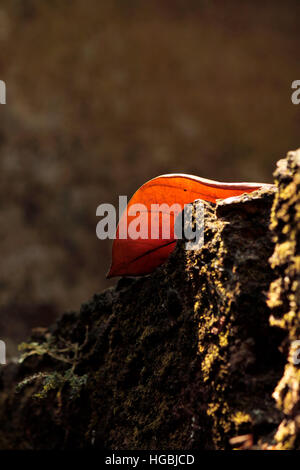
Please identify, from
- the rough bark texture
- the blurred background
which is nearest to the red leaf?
the rough bark texture

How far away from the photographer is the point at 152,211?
912 millimetres

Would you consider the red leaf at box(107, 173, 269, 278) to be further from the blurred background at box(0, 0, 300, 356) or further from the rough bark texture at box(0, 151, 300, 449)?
the blurred background at box(0, 0, 300, 356)

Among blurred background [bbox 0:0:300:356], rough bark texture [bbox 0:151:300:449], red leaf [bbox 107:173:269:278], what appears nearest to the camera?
rough bark texture [bbox 0:151:300:449]

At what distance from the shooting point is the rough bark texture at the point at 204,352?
0.63m

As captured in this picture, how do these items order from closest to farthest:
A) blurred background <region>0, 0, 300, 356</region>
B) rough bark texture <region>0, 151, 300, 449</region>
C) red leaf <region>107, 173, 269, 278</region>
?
rough bark texture <region>0, 151, 300, 449</region>
red leaf <region>107, 173, 269, 278</region>
blurred background <region>0, 0, 300, 356</region>

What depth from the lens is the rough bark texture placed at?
63 cm

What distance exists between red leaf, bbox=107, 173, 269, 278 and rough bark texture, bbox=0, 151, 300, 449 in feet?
0.14

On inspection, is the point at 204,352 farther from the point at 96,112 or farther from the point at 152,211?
the point at 96,112

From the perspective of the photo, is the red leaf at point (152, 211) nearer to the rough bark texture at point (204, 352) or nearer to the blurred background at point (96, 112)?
the rough bark texture at point (204, 352)

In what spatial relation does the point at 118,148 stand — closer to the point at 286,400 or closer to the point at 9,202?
the point at 9,202

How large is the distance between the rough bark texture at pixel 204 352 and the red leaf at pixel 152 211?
4 cm

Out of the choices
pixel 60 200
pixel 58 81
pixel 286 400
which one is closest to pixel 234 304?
pixel 286 400

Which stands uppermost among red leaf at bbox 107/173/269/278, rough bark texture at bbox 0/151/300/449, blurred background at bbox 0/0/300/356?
blurred background at bbox 0/0/300/356
